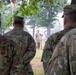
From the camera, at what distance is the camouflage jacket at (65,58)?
96.8 inches

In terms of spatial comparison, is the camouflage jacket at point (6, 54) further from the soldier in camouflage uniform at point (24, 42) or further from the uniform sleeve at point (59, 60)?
the soldier in camouflage uniform at point (24, 42)

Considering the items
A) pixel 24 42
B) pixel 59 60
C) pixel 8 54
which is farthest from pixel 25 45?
pixel 59 60

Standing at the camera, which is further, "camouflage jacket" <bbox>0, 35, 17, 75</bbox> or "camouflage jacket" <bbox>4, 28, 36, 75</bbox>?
"camouflage jacket" <bbox>4, 28, 36, 75</bbox>

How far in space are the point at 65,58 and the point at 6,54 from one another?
244cm

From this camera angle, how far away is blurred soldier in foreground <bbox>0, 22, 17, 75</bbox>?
483 centimetres

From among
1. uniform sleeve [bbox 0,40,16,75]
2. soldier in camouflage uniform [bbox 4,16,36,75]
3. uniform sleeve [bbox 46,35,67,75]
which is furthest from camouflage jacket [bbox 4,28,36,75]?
uniform sleeve [bbox 46,35,67,75]

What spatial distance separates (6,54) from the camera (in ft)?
15.9

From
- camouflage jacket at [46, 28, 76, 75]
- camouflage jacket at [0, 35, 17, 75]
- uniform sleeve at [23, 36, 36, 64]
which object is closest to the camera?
camouflage jacket at [46, 28, 76, 75]

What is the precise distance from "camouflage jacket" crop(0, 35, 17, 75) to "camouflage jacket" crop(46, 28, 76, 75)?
2327 mm

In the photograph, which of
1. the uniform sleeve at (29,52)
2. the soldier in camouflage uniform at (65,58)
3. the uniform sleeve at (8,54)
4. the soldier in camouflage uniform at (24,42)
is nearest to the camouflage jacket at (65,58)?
the soldier in camouflage uniform at (65,58)

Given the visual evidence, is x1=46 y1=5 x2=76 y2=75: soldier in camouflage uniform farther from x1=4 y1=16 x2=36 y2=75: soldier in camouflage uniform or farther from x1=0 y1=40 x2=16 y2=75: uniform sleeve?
x1=4 y1=16 x2=36 y2=75: soldier in camouflage uniform

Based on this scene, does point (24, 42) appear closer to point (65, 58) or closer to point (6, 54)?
point (6, 54)

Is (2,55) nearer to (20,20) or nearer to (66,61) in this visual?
(66,61)

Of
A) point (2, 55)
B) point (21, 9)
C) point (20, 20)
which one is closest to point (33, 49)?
point (20, 20)
